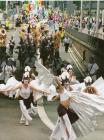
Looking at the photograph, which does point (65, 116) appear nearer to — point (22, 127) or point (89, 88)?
point (89, 88)

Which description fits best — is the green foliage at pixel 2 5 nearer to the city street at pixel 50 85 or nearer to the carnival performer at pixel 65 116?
the city street at pixel 50 85

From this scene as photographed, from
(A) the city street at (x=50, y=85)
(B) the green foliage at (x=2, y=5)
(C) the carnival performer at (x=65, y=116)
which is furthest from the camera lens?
(B) the green foliage at (x=2, y=5)

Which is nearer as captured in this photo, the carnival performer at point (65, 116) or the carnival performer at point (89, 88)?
the carnival performer at point (65, 116)

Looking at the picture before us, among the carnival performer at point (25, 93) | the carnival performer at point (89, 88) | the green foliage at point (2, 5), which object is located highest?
the carnival performer at point (89, 88)

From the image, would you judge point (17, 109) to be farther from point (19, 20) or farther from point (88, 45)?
point (19, 20)

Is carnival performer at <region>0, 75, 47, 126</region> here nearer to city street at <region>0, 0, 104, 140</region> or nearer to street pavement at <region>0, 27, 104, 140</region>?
city street at <region>0, 0, 104, 140</region>

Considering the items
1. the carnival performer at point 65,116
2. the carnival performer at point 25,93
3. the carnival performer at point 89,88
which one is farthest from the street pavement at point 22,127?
the carnival performer at point 65,116

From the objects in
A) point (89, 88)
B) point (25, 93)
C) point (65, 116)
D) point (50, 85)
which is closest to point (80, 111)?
point (65, 116)

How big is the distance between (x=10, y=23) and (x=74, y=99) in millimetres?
29623

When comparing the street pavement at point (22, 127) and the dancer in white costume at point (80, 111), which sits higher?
the dancer in white costume at point (80, 111)

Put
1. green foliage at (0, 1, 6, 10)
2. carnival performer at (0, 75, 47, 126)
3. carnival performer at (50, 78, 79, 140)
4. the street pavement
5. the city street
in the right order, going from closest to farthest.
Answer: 1. carnival performer at (50, 78, 79, 140)
2. the city street
3. the street pavement
4. carnival performer at (0, 75, 47, 126)
5. green foliage at (0, 1, 6, 10)

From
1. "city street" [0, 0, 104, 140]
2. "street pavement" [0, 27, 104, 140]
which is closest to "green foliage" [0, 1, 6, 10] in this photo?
"city street" [0, 0, 104, 140]

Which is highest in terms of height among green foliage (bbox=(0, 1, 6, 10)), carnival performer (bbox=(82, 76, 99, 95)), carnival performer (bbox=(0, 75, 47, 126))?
carnival performer (bbox=(82, 76, 99, 95))

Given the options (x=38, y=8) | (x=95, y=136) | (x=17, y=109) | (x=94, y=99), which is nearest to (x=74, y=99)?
(x=94, y=99)
